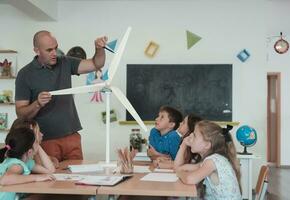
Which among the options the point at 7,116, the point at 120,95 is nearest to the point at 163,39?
the point at 7,116

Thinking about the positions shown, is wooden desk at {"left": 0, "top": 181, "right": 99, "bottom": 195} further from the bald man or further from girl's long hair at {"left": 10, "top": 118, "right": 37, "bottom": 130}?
the bald man

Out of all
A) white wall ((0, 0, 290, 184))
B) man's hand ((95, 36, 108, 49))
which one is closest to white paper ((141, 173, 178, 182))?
man's hand ((95, 36, 108, 49))

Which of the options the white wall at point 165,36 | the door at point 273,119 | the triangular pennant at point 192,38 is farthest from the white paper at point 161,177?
the door at point 273,119

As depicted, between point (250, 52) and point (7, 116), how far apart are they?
3.32m

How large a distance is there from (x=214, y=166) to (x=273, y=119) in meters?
6.45

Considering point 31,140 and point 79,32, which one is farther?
point 79,32

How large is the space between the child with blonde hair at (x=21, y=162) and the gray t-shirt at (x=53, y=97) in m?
0.32

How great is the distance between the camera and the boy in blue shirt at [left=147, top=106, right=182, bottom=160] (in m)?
3.08

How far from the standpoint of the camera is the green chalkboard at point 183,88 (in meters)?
4.87

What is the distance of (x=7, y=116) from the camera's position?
515 cm

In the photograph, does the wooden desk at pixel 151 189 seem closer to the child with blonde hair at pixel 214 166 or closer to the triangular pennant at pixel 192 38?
the child with blonde hair at pixel 214 166

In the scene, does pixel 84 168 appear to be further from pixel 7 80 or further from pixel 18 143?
pixel 7 80

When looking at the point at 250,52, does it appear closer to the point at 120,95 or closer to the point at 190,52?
the point at 190,52

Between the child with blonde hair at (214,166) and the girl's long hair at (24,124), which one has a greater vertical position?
the girl's long hair at (24,124)
